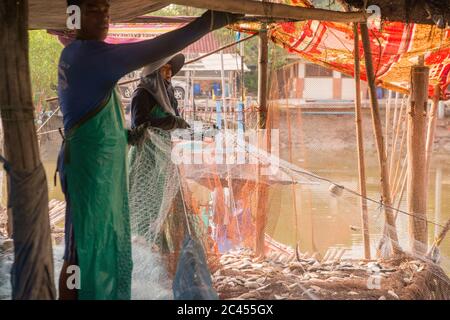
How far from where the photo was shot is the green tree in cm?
1989

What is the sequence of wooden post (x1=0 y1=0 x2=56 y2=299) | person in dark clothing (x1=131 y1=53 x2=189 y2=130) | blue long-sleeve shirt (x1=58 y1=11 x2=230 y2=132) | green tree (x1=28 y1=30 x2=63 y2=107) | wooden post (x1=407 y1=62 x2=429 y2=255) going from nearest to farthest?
wooden post (x1=0 y1=0 x2=56 y2=299) → blue long-sleeve shirt (x1=58 y1=11 x2=230 y2=132) → person in dark clothing (x1=131 y1=53 x2=189 y2=130) → wooden post (x1=407 y1=62 x2=429 y2=255) → green tree (x1=28 y1=30 x2=63 y2=107)

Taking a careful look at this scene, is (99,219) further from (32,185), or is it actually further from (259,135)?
(259,135)

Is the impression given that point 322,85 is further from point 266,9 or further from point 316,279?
point 266,9

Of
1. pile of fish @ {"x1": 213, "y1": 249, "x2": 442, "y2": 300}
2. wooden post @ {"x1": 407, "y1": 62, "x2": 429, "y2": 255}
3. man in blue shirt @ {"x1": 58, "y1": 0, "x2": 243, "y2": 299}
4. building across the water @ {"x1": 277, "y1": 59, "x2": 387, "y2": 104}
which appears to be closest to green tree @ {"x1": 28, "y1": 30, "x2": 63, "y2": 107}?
building across the water @ {"x1": 277, "y1": 59, "x2": 387, "y2": 104}

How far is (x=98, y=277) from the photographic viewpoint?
2717 millimetres

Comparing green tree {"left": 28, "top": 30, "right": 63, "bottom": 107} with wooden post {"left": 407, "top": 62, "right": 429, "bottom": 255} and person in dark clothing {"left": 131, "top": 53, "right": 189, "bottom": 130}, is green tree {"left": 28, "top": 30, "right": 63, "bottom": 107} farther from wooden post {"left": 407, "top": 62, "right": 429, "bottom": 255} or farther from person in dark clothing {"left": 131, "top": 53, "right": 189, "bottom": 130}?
person in dark clothing {"left": 131, "top": 53, "right": 189, "bottom": 130}

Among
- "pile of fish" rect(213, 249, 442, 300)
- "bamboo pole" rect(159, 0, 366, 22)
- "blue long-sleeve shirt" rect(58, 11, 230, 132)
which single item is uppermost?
"bamboo pole" rect(159, 0, 366, 22)

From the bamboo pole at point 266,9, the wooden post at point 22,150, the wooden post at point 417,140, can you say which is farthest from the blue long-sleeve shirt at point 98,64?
the wooden post at point 417,140

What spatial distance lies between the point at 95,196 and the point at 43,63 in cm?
1841

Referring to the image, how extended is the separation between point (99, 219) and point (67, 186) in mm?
191

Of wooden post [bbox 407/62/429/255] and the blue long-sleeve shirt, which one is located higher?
the blue long-sleeve shirt

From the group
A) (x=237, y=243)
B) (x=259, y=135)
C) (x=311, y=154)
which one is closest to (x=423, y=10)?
(x=259, y=135)

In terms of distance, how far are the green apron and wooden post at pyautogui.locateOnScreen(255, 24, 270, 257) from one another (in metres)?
2.94
